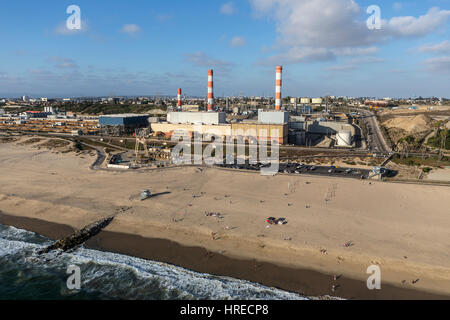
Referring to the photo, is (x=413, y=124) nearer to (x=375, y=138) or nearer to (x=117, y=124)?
(x=375, y=138)

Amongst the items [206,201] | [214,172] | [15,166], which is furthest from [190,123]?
[206,201]

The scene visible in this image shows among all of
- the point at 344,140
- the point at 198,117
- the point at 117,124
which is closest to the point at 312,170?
the point at 344,140

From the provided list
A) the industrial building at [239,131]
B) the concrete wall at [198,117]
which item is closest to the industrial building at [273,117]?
the industrial building at [239,131]

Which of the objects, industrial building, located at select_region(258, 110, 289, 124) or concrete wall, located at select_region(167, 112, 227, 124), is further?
concrete wall, located at select_region(167, 112, 227, 124)

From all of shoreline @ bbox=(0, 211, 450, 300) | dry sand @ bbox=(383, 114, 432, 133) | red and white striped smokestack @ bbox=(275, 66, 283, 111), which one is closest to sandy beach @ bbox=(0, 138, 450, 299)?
shoreline @ bbox=(0, 211, 450, 300)

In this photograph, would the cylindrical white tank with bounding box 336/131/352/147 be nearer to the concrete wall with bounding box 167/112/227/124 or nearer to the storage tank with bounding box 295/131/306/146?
the storage tank with bounding box 295/131/306/146

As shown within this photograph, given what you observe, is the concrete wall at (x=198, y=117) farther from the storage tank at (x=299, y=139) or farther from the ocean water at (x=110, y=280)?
the ocean water at (x=110, y=280)
